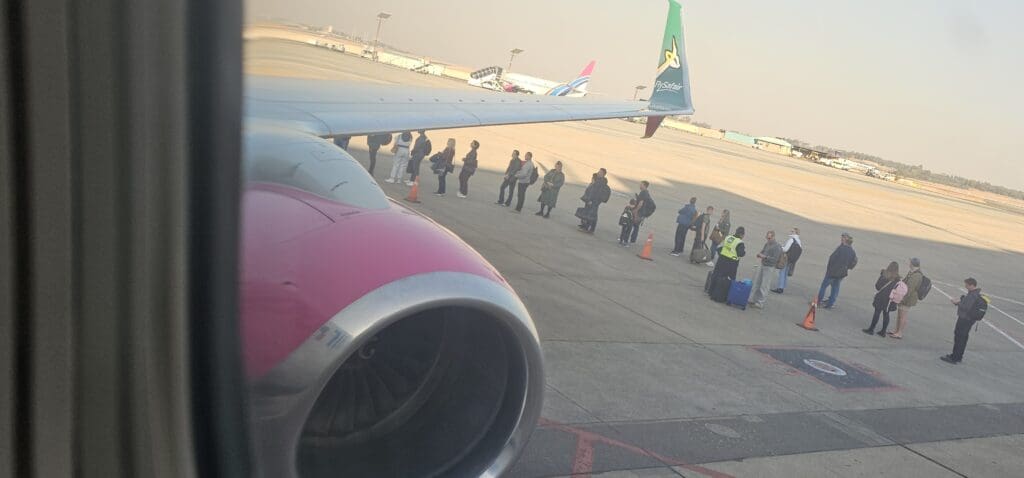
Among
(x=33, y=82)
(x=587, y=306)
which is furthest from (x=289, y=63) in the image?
(x=587, y=306)

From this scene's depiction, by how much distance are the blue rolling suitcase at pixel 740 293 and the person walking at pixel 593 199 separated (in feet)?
11.9

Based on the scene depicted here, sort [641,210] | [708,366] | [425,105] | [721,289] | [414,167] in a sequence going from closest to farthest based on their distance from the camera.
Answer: [425,105] → [708,366] → [721,289] → [641,210] → [414,167]

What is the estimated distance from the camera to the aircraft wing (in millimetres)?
3780

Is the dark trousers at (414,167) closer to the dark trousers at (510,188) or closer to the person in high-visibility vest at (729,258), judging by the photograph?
the dark trousers at (510,188)

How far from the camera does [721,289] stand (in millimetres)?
12047

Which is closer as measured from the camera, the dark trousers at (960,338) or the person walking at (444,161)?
the dark trousers at (960,338)

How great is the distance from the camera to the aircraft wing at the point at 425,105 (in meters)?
3.78

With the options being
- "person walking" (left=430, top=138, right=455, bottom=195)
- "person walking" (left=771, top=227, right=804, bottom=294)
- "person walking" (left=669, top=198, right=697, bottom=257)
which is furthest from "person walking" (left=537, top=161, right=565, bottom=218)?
"person walking" (left=771, top=227, right=804, bottom=294)

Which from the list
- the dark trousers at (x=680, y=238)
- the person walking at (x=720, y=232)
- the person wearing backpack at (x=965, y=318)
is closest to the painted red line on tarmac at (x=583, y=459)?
the person wearing backpack at (x=965, y=318)

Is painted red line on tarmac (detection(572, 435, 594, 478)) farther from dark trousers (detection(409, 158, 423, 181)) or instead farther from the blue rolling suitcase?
dark trousers (detection(409, 158, 423, 181))

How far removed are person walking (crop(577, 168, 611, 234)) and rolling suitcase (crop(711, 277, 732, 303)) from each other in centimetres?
346

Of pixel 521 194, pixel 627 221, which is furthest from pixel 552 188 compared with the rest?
pixel 627 221

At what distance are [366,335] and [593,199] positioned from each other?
12.4 metres

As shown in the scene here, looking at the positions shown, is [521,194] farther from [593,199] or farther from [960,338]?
[960,338]
